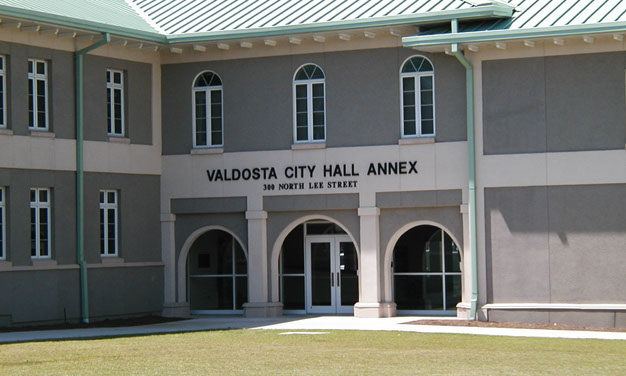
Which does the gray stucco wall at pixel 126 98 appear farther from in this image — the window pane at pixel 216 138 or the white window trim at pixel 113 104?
the window pane at pixel 216 138

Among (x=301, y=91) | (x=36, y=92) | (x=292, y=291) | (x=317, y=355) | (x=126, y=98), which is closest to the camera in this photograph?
(x=317, y=355)

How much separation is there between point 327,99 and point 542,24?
216 inches

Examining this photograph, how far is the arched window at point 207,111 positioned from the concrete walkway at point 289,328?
4.41m

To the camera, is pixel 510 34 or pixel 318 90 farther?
pixel 318 90

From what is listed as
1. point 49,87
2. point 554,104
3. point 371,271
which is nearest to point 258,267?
point 371,271

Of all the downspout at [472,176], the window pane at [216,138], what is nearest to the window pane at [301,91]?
the window pane at [216,138]

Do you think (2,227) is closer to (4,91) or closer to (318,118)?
(4,91)

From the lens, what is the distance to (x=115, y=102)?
92.7 feet

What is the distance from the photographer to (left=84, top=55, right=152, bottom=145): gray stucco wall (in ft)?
90.1

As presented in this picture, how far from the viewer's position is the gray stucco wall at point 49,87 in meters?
25.8

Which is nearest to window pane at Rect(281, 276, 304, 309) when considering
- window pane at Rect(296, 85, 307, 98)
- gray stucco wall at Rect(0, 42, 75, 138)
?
window pane at Rect(296, 85, 307, 98)

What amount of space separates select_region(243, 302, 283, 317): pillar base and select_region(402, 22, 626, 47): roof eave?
7.17 meters

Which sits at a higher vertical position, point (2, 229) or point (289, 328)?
point (2, 229)

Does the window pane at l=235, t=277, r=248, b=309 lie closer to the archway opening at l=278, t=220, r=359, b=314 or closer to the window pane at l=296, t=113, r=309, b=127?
the archway opening at l=278, t=220, r=359, b=314
